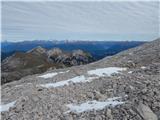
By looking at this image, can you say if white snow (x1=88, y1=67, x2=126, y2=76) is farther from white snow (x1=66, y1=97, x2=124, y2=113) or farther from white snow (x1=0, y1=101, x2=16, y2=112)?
white snow (x1=0, y1=101, x2=16, y2=112)

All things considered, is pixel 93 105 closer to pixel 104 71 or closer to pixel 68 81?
pixel 68 81

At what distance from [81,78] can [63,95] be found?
515 centimetres

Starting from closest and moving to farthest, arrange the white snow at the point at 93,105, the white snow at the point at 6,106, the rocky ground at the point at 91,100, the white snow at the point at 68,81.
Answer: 1. the rocky ground at the point at 91,100
2. the white snow at the point at 93,105
3. the white snow at the point at 6,106
4. the white snow at the point at 68,81

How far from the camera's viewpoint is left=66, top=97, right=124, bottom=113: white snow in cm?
1938

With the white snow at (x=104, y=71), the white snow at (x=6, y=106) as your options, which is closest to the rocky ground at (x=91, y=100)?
the white snow at (x=6, y=106)

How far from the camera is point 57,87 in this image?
25.1 m

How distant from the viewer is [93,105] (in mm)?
19969

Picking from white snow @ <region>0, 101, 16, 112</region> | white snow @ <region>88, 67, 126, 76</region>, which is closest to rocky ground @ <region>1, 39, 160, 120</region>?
white snow @ <region>0, 101, 16, 112</region>

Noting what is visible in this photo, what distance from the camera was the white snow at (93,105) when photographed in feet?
63.6

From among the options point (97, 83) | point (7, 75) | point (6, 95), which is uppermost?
point (97, 83)

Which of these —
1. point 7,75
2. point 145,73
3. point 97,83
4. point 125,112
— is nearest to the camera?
point 125,112

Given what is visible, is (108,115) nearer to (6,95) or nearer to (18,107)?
(18,107)

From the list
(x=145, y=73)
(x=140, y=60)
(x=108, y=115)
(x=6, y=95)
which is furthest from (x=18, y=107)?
(x=140, y=60)

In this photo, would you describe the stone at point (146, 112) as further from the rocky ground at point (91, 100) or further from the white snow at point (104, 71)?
the white snow at point (104, 71)
